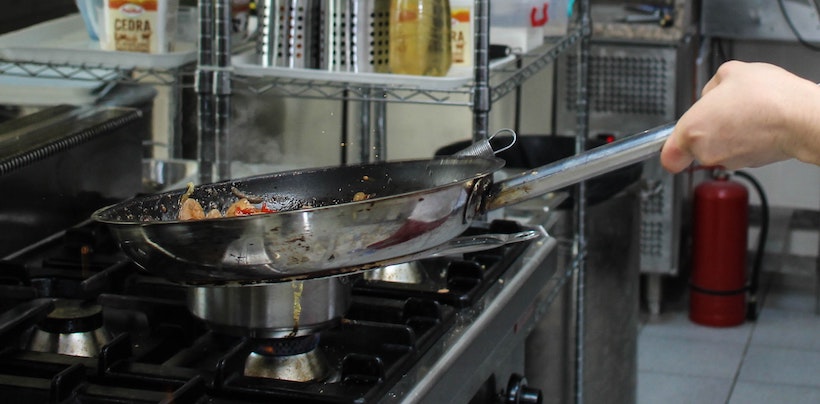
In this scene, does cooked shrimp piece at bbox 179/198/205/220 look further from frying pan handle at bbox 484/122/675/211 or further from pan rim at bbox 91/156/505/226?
frying pan handle at bbox 484/122/675/211

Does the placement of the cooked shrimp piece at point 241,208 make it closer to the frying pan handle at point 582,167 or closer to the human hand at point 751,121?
the frying pan handle at point 582,167

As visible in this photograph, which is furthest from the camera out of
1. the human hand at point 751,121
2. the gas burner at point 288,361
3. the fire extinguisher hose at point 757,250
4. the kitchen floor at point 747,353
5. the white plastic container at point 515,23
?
the fire extinguisher hose at point 757,250

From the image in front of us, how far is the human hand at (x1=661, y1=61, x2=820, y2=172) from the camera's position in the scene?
1.11m

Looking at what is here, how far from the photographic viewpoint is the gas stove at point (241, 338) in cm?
116

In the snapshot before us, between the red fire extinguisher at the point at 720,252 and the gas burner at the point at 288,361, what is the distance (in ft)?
8.71

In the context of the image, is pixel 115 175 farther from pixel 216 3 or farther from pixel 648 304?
pixel 648 304

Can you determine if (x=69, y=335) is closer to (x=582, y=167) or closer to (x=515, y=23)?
(x=582, y=167)

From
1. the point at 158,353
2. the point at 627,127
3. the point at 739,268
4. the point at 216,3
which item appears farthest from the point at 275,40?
the point at 739,268

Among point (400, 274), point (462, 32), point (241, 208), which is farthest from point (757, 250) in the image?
point (241, 208)

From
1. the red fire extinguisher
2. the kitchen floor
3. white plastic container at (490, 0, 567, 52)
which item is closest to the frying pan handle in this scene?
white plastic container at (490, 0, 567, 52)

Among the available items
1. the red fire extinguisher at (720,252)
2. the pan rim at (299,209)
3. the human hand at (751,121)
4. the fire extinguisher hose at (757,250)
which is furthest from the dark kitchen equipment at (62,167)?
the fire extinguisher hose at (757,250)

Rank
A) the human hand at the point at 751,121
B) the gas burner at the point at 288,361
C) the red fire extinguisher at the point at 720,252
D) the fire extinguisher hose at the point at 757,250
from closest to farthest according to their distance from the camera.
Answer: the human hand at the point at 751,121 → the gas burner at the point at 288,361 → the red fire extinguisher at the point at 720,252 → the fire extinguisher hose at the point at 757,250

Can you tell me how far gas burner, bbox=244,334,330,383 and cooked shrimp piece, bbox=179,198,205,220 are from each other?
176 mm

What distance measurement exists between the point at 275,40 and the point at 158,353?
834mm
